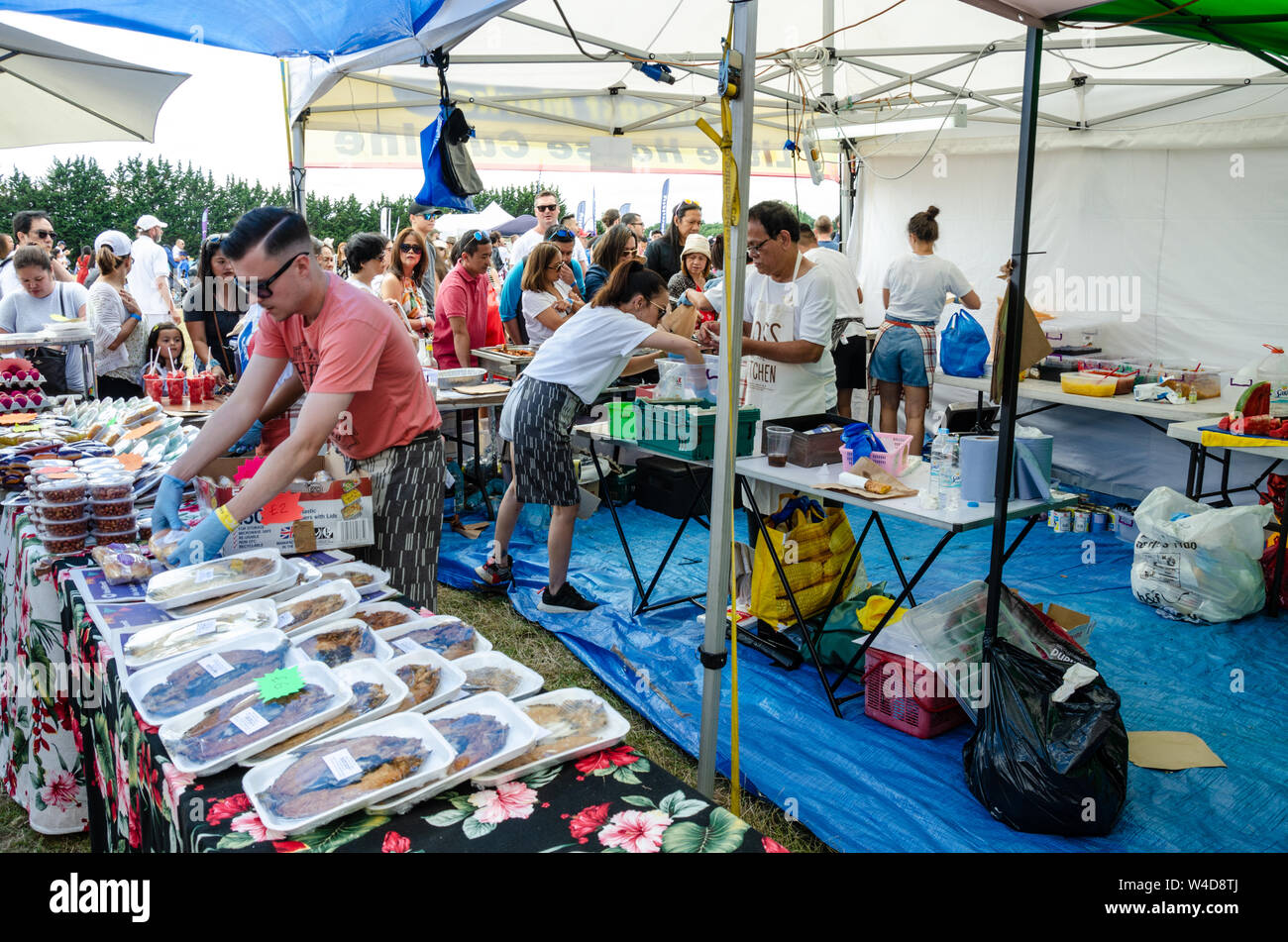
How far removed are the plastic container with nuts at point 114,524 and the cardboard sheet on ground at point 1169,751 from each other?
339cm

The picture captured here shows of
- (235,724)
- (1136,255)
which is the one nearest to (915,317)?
(1136,255)

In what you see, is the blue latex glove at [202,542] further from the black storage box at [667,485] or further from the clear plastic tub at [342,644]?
the black storage box at [667,485]

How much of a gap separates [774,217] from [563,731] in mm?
2889

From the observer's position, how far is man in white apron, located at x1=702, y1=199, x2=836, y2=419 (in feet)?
13.3

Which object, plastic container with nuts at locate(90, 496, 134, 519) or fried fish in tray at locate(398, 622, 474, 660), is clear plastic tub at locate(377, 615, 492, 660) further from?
plastic container with nuts at locate(90, 496, 134, 519)

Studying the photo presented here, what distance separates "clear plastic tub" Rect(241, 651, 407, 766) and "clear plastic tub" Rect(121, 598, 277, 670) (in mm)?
244

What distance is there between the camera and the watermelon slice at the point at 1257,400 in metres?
4.64

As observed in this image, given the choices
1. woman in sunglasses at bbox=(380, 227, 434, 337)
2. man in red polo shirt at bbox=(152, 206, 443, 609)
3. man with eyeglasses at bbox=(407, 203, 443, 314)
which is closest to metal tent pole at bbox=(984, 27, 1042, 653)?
man in red polo shirt at bbox=(152, 206, 443, 609)

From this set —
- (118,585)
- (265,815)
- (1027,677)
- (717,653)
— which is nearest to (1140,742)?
(1027,677)

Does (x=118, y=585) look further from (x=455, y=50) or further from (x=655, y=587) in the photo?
(x=455, y=50)

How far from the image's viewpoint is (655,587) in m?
4.95

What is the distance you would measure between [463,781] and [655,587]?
3.42m

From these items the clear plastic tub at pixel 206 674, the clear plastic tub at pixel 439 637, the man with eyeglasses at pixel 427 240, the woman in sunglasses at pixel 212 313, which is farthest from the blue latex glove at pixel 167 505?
the man with eyeglasses at pixel 427 240

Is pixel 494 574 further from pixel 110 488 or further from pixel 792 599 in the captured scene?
pixel 110 488
